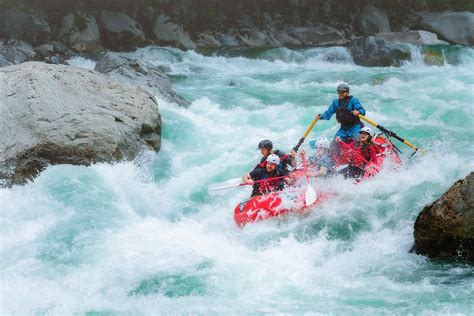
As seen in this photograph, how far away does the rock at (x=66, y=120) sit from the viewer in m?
8.05

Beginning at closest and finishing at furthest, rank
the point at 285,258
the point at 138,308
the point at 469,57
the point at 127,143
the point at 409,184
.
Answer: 1. the point at 138,308
2. the point at 285,258
3. the point at 409,184
4. the point at 127,143
5. the point at 469,57

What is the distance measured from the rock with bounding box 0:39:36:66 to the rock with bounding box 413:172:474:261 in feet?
48.3

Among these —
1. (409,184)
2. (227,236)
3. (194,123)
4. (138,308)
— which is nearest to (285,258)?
(227,236)

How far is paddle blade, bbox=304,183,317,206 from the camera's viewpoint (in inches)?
288

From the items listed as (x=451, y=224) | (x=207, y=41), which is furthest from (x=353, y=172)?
(x=207, y=41)

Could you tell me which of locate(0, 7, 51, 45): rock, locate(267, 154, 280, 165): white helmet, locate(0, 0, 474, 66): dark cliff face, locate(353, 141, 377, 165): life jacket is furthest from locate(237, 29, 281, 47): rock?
locate(267, 154, 280, 165): white helmet

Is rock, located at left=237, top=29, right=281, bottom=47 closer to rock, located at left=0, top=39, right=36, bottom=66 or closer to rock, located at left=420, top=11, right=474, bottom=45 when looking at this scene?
rock, located at left=420, top=11, right=474, bottom=45

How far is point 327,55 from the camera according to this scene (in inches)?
757

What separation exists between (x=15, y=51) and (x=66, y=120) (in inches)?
419

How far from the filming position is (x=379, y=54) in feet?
59.3

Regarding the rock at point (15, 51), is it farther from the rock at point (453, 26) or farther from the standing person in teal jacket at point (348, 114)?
the rock at point (453, 26)

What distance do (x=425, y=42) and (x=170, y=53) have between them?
8.95m

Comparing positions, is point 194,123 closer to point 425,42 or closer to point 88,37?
point 88,37

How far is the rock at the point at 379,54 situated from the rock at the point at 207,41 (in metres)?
5.42
